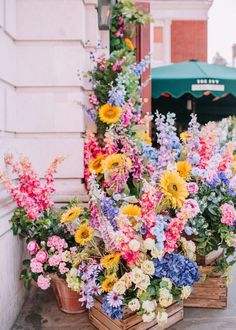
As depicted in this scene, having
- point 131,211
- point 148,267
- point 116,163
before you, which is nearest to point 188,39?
point 116,163

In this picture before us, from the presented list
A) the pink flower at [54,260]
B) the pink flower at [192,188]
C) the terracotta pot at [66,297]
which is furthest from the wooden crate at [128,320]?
the pink flower at [192,188]

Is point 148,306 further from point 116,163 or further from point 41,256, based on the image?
point 116,163

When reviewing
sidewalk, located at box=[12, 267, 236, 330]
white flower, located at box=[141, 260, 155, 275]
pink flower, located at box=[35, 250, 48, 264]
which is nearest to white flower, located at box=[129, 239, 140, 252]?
white flower, located at box=[141, 260, 155, 275]

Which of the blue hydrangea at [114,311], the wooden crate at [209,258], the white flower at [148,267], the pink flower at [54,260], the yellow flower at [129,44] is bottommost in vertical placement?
the blue hydrangea at [114,311]

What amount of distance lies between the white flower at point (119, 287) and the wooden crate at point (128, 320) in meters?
0.23

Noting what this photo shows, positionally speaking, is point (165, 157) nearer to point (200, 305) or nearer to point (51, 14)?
point (200, 305)

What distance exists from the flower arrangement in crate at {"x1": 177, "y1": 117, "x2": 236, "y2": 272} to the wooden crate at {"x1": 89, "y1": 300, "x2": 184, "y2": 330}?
45 centimetres

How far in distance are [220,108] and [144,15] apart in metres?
4.03

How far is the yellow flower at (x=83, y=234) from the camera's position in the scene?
2.57 metres

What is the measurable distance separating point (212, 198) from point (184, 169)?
0.31 m

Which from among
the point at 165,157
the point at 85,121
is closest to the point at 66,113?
the point at 85,121

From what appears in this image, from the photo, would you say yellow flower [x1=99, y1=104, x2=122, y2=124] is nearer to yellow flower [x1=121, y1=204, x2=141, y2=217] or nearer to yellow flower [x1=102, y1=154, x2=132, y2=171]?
yellow flower [x1=102, y1=154, x2=132, y2=171]

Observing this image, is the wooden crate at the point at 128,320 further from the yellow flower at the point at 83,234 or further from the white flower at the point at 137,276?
the yellow flower at the point at 83,234

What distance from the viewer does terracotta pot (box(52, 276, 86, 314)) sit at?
2.84 metres
